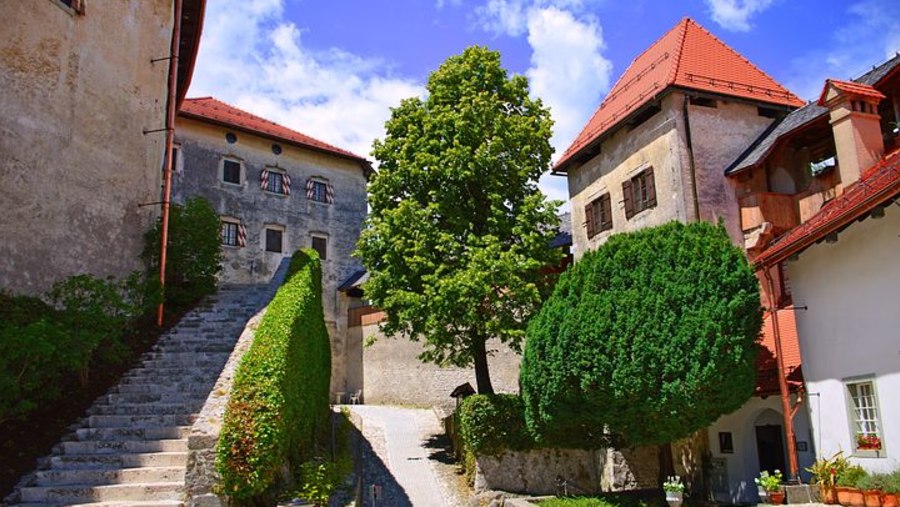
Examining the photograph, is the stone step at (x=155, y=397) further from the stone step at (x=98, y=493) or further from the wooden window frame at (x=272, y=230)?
the wooden window frame at (x=272, y=230)

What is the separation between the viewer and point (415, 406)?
27.9 meters

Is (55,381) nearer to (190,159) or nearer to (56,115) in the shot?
(56,115)

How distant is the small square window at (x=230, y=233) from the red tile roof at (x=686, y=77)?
16.8 m

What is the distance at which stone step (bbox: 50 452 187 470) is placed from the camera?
10.0m

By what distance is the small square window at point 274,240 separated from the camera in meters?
34.1

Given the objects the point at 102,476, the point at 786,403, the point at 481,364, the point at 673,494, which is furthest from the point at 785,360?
the point at 102,476

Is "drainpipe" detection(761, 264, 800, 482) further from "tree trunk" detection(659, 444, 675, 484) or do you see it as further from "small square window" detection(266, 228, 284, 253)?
"small square window" detection(266, 228, 284, 253)

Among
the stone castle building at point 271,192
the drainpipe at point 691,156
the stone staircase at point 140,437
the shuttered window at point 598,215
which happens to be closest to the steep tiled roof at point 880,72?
the drainpipe at point 691,156

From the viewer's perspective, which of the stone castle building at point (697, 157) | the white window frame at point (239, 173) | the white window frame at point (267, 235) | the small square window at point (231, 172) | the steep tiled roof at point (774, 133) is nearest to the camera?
the stone castle building at point (697, 157)

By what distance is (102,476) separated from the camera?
9.65 meters

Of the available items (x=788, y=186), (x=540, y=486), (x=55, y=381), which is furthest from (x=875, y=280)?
(x=55, y=381)

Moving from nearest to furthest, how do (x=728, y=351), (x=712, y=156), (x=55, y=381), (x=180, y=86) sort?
1. (x=55, y=381)
2. (x=728, y=351)
3. (x=712, y=156)
4. (x=180, y=86)

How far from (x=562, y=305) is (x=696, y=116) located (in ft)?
24.2

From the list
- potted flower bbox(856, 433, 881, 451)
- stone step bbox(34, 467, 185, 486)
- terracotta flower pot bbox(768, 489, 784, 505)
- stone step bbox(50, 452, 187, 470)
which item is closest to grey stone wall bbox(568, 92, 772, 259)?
potted flower bbox(856, 433, 881, 451)
